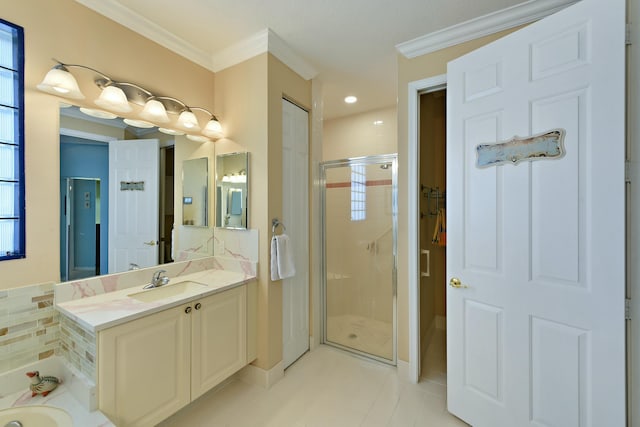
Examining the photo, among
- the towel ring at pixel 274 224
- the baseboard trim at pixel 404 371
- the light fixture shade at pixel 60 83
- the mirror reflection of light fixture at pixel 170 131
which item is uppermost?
the light fixture shade at pixel 60 83

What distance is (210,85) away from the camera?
7.70ft

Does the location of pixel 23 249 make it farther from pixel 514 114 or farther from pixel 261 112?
pixel 514 114

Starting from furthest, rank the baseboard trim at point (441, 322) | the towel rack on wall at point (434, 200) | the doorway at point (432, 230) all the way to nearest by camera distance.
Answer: the baseboard trim at point (441, 322) → the towel rack on wall at point (434, 200) → the doorway at point (432, 230)

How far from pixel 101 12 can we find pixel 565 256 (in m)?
3.03

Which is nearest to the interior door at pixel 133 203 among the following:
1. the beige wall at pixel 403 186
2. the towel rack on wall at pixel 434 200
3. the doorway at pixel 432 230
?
the beige wall at pixel 403 186

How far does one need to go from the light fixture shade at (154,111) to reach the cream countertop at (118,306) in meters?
1.19

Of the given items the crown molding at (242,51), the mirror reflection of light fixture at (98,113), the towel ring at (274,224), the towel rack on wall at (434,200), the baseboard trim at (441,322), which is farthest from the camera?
the baseboard trim at (441,322)

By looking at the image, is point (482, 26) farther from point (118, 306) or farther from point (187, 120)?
point (118, 306)

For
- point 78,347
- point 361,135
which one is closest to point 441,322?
point 361,135

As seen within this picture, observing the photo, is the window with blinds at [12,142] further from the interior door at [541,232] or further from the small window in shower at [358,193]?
the interior door at [541,232]

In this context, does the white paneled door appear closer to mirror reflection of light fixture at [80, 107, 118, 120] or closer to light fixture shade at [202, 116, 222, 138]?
light fixture shade at [202, 116, 222, 138]

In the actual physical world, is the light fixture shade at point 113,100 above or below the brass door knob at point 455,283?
above

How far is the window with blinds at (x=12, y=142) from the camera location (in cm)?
133

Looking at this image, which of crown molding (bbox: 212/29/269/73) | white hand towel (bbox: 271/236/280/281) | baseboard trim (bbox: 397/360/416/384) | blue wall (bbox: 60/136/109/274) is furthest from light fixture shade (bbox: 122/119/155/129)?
baseboard trim (bbox: 397/360/416/384)
